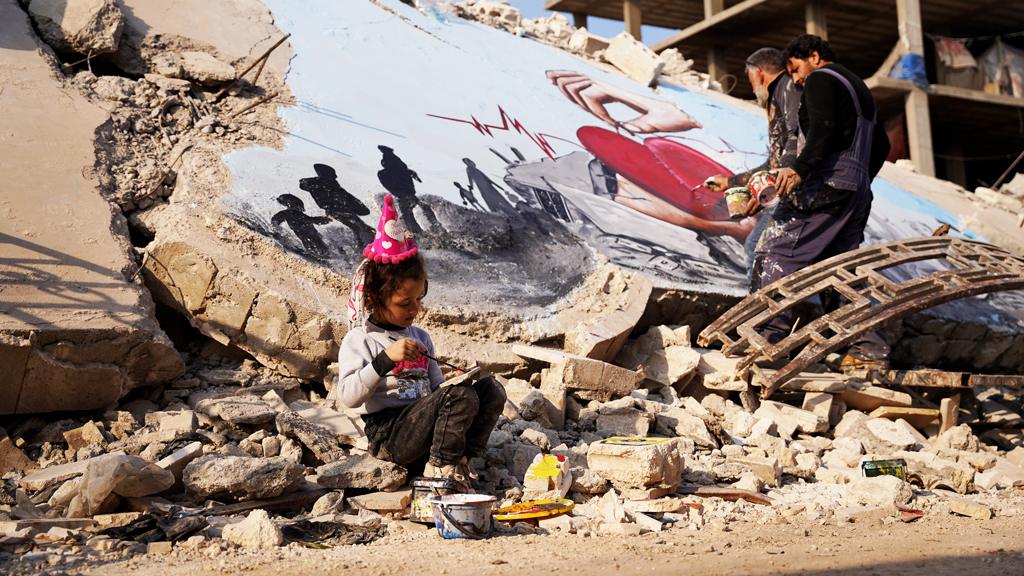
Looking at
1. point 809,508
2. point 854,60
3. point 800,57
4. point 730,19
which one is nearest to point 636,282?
point 800,57

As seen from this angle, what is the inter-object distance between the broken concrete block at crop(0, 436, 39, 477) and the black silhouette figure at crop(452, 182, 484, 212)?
8.68ft

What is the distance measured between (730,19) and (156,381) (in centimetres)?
1107

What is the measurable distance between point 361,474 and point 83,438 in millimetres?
1048

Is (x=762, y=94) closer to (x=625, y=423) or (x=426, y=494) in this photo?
(x=625, y=423)

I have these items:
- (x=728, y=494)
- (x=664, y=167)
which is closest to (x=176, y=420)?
(x=728, y=494)

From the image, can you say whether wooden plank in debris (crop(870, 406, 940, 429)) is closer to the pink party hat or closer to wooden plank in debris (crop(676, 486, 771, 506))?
wooden plank in debris (crop(676, 486, 771, 506))

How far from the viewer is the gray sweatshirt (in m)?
3.09

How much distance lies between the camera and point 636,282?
509 cm

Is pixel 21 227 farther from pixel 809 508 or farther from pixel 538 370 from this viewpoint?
pixel 809 508

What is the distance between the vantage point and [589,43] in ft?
30.6

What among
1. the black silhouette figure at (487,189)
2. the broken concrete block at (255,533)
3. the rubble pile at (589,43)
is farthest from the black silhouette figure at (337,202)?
the rubble pile at (589,43)

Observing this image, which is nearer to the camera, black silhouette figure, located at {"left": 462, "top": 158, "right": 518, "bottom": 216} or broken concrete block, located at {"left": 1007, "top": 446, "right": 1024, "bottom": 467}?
broken concrete block, located at {"left": 1007, "top": 446, "right": 1024, "bottom": 467}

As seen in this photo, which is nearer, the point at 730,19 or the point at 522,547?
the point at 522,547

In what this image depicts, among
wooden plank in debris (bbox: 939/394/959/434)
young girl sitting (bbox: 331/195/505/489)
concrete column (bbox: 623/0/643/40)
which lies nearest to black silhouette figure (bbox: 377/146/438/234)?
young girl sitting (bbox: 331/195/505/489)
